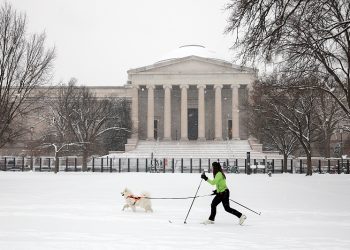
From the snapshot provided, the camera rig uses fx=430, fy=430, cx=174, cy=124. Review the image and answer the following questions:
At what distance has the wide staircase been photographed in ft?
182

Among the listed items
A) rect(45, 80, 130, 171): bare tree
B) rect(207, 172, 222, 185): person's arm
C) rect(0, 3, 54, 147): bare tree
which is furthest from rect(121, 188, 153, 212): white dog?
rect(45, 80, 130, 171): bare tree

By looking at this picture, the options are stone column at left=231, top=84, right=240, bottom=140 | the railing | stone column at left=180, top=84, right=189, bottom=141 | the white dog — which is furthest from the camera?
stone column at left=180, top=84, right=189, bottom=141

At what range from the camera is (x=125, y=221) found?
35.0 feet

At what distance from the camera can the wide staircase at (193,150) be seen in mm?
55438

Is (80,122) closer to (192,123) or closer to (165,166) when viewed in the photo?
(165,166)

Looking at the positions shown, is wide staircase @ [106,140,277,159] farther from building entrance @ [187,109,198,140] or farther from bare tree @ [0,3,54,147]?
bare tree @ [0,3,54,147]

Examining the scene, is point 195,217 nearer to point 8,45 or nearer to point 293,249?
point 293,249

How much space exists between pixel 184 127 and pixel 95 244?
58606mm

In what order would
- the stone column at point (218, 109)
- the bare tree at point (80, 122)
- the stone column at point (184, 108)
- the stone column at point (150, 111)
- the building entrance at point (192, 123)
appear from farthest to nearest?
1. the building entrance at point (192, 123)
2. the stone column at point (150, 111)
3. the stone column at point (184, 108)
4. the stone column at point (218, 109)
5. the bare tree at point (80, 122)

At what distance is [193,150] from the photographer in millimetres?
58406

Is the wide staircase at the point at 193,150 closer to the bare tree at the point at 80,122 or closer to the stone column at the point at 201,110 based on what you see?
the stone column at the point at 201,110

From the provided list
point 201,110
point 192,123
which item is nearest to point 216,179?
point 201,110

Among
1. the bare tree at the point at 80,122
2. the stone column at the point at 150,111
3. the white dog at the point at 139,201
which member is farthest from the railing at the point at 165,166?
the white dog at the point at 139,201

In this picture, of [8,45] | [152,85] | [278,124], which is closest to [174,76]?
[152,85]
